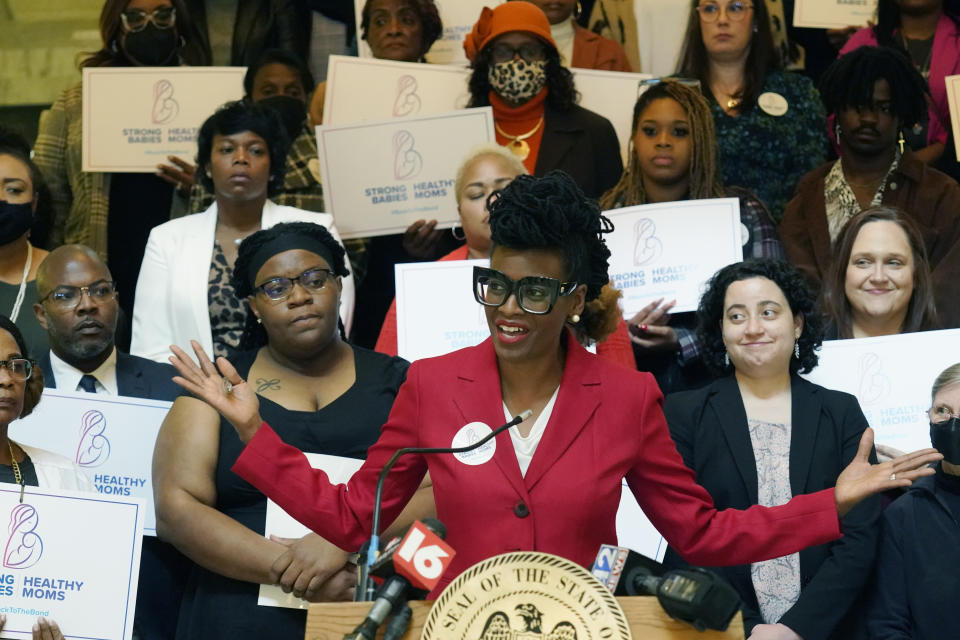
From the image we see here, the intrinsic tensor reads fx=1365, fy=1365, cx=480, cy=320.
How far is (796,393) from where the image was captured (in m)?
4.90

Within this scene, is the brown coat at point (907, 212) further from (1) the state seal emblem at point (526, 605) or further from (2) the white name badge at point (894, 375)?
(1) the state seal emblem at point (526, 605)

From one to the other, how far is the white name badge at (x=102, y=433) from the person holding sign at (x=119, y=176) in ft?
6.76

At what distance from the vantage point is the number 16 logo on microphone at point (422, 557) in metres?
2.75

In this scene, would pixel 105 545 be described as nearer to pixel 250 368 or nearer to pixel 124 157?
pixel 250 368

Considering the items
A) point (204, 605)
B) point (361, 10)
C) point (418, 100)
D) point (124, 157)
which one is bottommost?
point (204, 605)

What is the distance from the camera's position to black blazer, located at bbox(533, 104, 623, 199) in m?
6.72

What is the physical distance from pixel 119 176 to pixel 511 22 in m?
2.22

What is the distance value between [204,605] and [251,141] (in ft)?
8.20

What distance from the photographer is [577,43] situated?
7.67m

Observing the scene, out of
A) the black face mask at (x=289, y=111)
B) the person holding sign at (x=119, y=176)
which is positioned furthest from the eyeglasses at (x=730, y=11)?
the person holding sign at (x=119, y=176)

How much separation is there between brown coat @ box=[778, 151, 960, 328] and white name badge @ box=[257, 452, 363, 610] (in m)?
2.61

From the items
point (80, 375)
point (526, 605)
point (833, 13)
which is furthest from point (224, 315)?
point (833, 13)

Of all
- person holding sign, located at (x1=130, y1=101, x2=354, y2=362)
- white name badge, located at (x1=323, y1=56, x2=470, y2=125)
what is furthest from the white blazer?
white name badge, located at (x1=323, y1=56, x2=470, y2=125)

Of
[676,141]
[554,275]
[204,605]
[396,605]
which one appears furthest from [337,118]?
[396,605]
